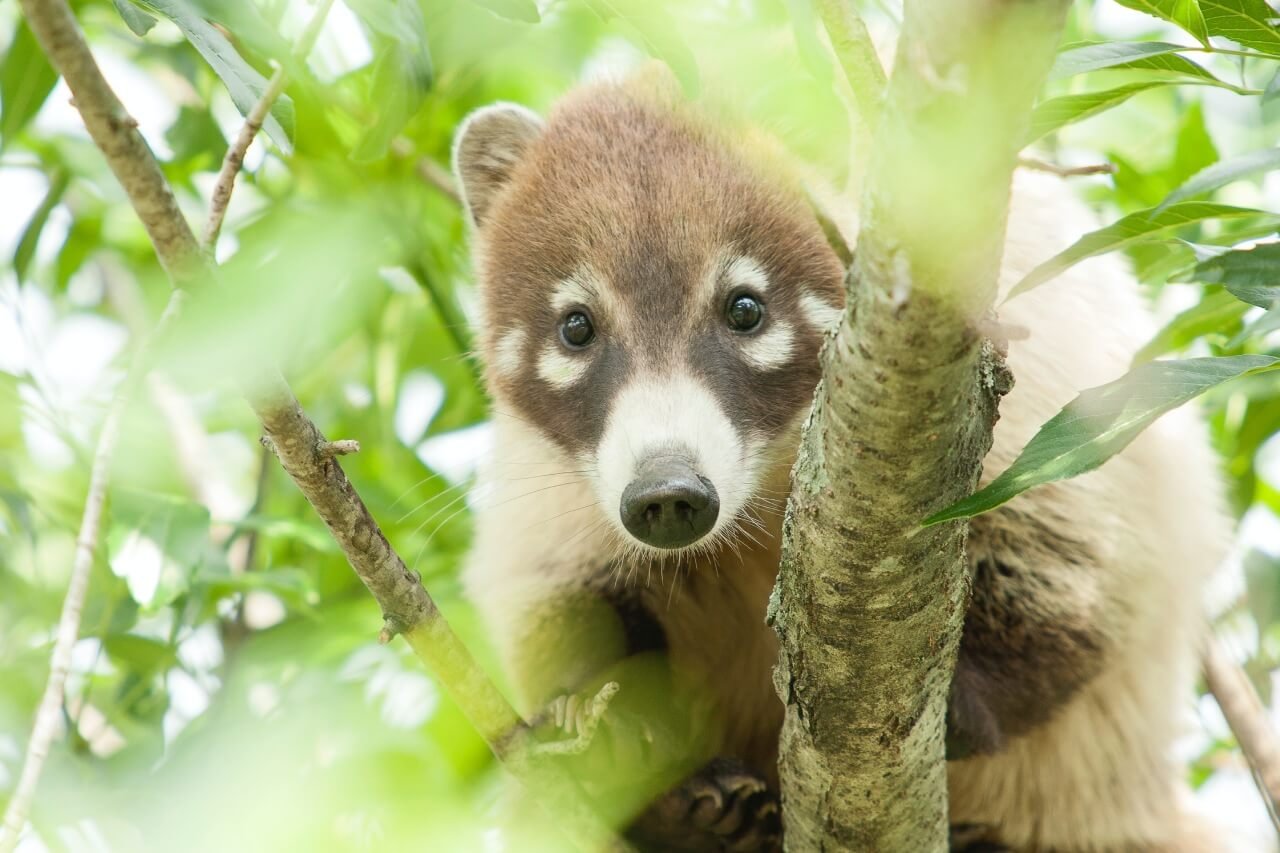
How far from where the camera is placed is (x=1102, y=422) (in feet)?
7.45

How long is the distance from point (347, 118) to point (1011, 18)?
3.76 m

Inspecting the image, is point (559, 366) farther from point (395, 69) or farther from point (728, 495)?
point (395, 69)

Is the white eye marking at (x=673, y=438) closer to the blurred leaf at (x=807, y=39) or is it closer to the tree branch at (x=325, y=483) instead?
the tree branch at (x=325, y=483)

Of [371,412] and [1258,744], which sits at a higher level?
[1258,744]

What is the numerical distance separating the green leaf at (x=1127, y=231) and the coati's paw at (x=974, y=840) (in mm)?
2360

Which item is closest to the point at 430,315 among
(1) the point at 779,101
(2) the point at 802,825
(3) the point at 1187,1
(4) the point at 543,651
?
(4) the point at 543,651

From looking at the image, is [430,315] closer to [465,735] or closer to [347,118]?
[347,118]

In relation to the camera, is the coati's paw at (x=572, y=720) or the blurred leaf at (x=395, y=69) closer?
the blurred leaf at (x=395, y=69)

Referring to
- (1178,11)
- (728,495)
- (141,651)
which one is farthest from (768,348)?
(141,651)

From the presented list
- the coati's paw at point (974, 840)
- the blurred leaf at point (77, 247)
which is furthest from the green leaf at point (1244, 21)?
the blurred leaf at point (77, 247)

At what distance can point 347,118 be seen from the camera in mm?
5020

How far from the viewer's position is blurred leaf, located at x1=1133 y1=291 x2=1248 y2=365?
120 inches

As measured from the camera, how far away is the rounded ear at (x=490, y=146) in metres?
4.32

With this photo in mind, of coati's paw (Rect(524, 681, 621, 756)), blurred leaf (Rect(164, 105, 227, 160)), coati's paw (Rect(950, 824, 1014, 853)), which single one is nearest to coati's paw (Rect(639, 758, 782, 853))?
coati's paw (Rect(524, 681, 621, 756))
